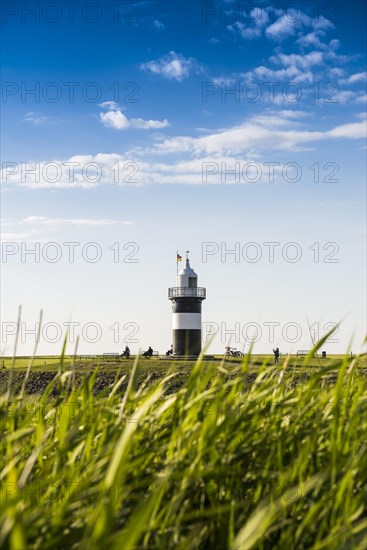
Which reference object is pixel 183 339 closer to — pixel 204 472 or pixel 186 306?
pixel 186 306

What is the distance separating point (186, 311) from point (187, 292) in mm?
1485

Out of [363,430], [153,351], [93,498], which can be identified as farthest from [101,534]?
[153,351]

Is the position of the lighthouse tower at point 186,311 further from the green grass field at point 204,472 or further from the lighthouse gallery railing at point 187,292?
the green grass field at point 204,472

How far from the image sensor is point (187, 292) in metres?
54.8

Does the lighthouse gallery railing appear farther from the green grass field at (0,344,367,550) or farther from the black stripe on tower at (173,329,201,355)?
the green grass field at (0,344,367,550)

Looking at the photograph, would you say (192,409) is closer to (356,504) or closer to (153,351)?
Result: (356,504)

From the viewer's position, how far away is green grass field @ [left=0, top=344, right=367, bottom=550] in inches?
115

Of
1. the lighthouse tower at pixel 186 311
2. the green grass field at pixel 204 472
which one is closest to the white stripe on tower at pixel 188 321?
the lighthouse tower at pixel 186 311

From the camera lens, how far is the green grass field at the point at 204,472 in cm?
293

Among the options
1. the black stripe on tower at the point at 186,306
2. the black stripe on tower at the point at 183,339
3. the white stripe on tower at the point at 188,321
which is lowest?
the black stripe on tower at the point at 183,339

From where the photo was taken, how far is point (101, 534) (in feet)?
7.70

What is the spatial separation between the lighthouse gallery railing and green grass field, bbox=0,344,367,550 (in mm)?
50134

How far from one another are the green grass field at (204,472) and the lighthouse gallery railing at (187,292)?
1974 inches

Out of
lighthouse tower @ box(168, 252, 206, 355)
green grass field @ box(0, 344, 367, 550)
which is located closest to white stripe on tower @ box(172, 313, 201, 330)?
lighthouse tower @ box(168, 252, 206, 355)
